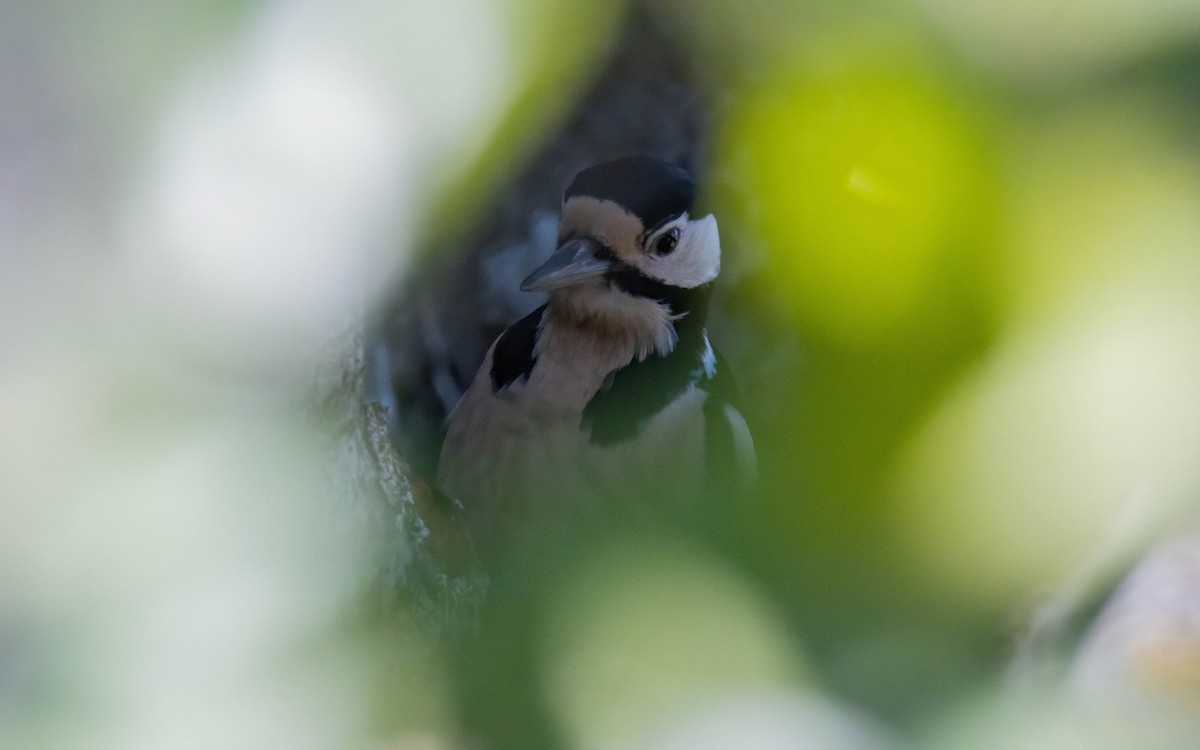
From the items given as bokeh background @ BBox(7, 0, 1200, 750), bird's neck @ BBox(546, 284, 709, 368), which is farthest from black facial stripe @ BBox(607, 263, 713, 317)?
bokeh background @ BBox(7, 0, 1200, 750)

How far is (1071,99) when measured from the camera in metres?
0.28

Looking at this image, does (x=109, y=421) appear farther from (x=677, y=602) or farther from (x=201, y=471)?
(x=677, y=602)

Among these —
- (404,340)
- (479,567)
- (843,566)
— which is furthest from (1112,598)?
(404,340)

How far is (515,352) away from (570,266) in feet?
0.24

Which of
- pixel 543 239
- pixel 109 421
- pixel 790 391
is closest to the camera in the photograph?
pixel 109 421

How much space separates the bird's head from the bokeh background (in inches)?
7.8

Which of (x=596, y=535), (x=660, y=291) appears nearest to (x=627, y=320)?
(x=660, y=291)

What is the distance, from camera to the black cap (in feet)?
1.68

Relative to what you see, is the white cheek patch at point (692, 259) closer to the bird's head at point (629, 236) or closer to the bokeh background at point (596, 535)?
the bird's head at point (629, 236)

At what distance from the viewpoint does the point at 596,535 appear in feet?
1.03

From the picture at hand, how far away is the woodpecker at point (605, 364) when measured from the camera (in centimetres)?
45

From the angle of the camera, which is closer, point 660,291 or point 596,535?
point 596,535

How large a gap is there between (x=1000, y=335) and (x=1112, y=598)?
80 millimetres

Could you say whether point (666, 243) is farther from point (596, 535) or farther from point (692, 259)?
point (596, 535)
